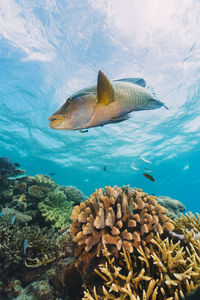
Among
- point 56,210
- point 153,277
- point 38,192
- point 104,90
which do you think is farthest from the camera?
point 38,192

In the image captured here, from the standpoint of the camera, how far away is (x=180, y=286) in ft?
6.04

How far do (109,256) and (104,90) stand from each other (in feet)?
8.51

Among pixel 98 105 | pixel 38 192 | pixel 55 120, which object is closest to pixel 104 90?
pixel 98 105

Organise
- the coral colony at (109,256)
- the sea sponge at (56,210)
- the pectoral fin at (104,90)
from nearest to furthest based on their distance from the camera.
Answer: the pectoral fin at (104,90) < the coral colony at (109,256) < the sea sponge at (56,210)

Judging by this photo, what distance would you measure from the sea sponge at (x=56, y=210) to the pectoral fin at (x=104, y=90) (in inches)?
226

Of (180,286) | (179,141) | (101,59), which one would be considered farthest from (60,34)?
(179,141)

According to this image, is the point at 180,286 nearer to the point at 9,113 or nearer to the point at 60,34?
the point at 60,34

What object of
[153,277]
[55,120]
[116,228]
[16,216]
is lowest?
[153,277]

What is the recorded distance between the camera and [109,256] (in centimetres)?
241

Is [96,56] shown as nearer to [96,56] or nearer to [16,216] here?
[96,56]

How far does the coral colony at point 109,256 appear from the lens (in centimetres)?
197

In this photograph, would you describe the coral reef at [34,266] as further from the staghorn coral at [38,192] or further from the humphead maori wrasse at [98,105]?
the humphead maori wrasse at [98,105]

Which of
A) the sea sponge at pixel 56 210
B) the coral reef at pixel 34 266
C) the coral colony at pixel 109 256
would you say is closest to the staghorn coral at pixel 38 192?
the sea sponge at pixel 56 210

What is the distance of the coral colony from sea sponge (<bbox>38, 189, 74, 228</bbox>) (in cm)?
139
